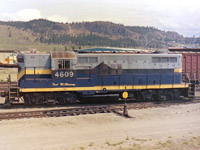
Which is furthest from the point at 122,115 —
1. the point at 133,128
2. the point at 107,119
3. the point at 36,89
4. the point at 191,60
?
the point at 191,60

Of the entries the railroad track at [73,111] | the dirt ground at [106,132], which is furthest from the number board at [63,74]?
the dirt ground at [106,132]

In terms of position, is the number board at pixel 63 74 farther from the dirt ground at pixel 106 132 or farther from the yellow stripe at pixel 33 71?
the dirt ground at pixel 106 132

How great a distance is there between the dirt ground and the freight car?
265cm

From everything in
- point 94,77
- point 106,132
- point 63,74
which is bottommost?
point 106,132

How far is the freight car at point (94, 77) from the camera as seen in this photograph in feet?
49.9

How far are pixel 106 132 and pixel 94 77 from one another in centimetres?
592

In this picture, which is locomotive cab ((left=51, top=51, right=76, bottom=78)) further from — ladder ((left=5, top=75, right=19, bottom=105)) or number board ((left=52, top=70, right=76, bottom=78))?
ladder ((left=5, top=75, right=19, bottom=105))

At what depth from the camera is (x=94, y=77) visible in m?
16.0

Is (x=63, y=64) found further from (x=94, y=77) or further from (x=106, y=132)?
(x=106, y=132)

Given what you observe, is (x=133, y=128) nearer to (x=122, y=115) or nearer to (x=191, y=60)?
(x=122, y=115)

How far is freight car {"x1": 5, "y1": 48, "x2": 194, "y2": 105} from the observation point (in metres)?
15.2

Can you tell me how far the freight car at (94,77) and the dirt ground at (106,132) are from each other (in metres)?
2.65

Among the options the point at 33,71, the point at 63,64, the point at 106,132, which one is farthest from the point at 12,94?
the point at 106,132

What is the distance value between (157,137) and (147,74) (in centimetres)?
768
